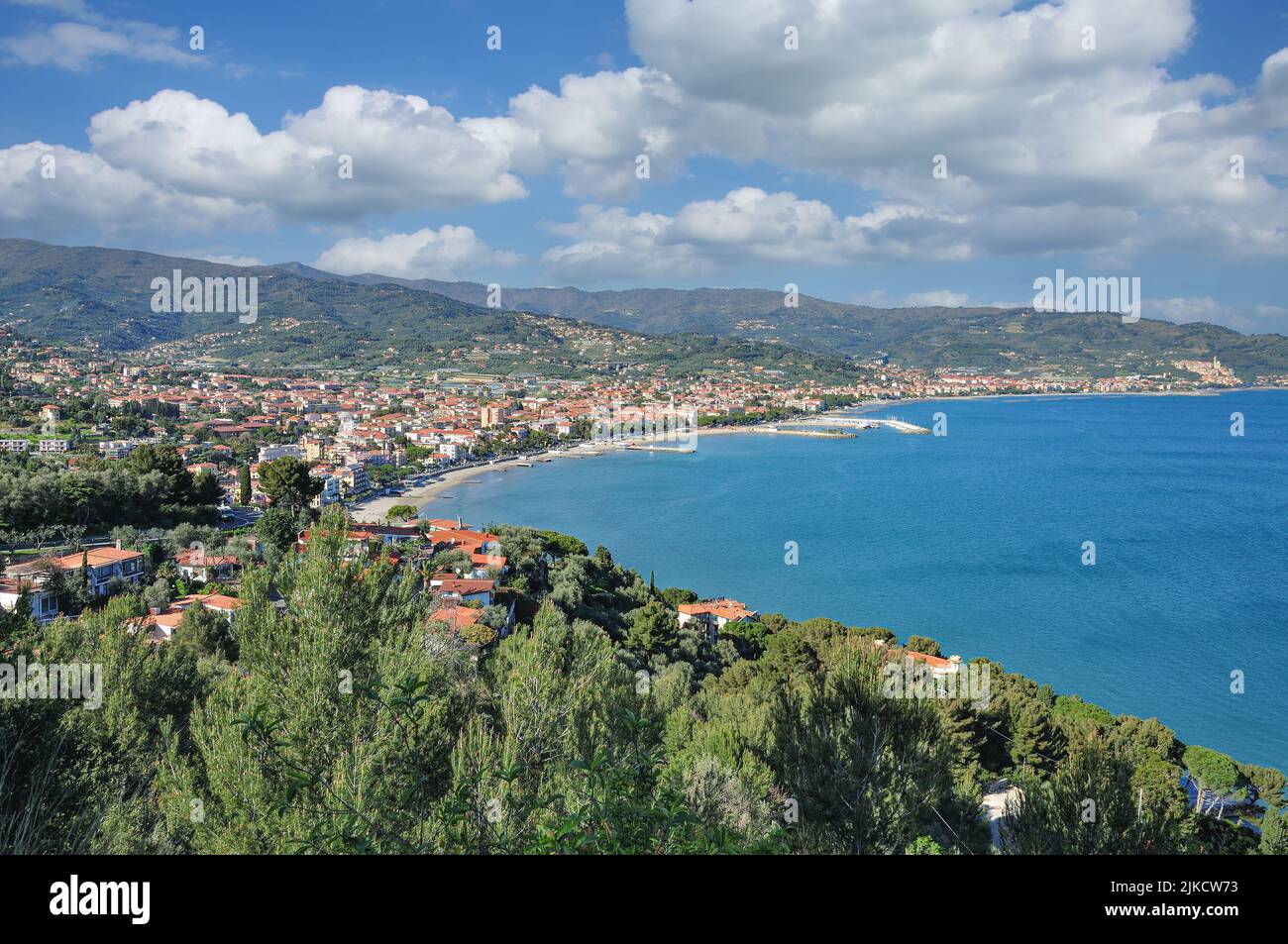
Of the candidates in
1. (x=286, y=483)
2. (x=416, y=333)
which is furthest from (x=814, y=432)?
(x=416, y=333)

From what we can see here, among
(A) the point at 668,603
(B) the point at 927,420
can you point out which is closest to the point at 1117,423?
(B) the point at 927,420

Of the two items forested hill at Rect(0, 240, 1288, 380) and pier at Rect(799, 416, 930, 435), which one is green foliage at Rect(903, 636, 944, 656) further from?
forested hill at Rect(0, 240, 1288, 380)

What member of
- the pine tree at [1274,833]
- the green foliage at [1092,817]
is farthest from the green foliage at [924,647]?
the green foliage at [1092,817]

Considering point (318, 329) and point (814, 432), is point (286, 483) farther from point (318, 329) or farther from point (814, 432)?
point (318, 329)

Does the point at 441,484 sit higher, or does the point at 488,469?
the point at 488,469

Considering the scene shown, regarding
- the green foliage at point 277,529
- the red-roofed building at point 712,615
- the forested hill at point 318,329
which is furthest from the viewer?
the forested hill at point 318,329

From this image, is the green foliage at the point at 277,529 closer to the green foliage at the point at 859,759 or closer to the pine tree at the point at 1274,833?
the green foliage at the point at 859,759

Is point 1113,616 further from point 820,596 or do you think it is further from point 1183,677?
point 820,596
